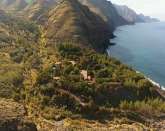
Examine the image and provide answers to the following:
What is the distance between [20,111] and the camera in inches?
2142

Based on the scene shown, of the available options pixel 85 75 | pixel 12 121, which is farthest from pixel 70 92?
pixel 12 121

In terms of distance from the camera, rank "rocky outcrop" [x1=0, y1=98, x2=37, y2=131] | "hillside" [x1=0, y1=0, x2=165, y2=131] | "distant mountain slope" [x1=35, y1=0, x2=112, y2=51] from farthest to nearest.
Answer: "distant mountain slope" [x1=35, y1=0, x2=112, y2=51] < "hillside" [x1=0, y1=0, x2=165, y2=131] < "rocky outcrop" [x1=0, y1=98, x2=37, y2=131]

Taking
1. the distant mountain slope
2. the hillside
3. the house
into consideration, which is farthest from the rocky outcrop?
the distant mountain slope

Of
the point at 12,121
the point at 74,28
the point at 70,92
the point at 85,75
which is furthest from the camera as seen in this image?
the point at 74,28

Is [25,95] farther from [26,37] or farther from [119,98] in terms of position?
[26,37]

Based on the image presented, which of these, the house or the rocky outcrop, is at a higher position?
the rocky outcrop

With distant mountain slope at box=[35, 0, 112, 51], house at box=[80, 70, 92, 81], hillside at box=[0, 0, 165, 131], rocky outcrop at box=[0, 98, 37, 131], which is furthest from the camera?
distant mountain slope at box=[35, 0, 112, 51]

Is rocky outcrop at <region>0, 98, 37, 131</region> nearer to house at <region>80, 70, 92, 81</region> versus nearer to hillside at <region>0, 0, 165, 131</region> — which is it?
hillside at <region>0, 0, 165, 131</region>

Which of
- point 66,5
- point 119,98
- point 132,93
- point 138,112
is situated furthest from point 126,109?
point 66,5

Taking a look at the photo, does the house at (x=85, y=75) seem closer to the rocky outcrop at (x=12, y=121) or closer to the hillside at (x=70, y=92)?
the hillside at (x=70, y=92)

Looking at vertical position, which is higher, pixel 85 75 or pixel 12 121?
pixel 12 121

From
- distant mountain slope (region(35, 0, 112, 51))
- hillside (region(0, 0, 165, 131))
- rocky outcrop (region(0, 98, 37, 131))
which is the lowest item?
hillside (region(0, 0, 165, 131))

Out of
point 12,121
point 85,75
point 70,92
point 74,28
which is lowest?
point 70,92

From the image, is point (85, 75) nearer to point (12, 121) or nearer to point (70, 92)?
point (70, 92)
